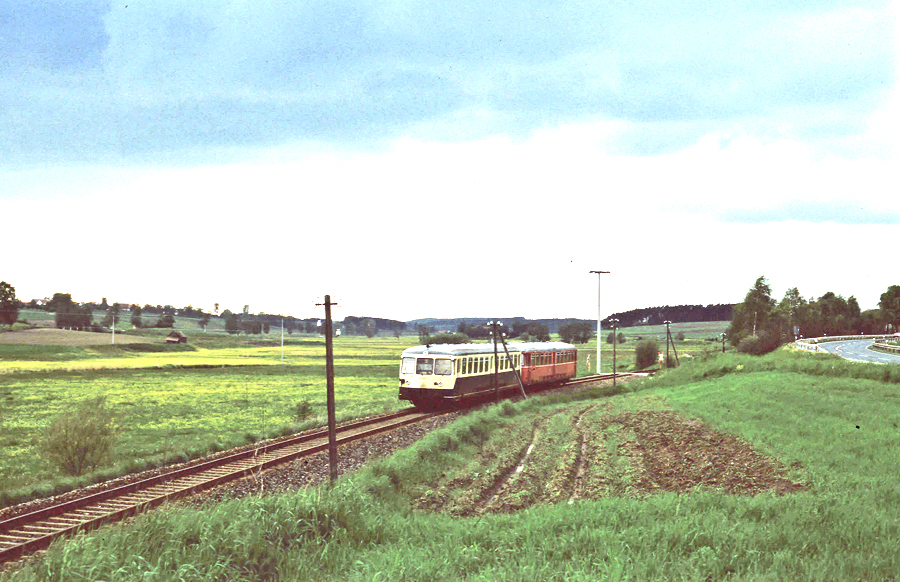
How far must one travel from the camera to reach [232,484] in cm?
1759

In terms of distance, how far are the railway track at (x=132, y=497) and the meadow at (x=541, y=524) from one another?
10.0 ft

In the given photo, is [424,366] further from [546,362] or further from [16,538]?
[16,538]

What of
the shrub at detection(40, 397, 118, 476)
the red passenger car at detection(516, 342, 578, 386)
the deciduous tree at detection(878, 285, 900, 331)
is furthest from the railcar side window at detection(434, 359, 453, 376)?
the deciduous tree at detection(878, 285, 900, 331)

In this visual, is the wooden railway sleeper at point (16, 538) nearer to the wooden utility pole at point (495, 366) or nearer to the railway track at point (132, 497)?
the railway track at point (132, 497)

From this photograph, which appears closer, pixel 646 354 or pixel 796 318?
pixel 646 354

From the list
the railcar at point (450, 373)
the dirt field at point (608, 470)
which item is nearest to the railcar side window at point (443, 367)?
the railcar at point (450, 373)

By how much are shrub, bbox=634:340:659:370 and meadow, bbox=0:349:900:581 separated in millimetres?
63015

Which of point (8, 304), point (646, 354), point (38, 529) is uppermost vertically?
point (8, 304)

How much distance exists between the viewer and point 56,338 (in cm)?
9162

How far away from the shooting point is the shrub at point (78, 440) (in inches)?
875

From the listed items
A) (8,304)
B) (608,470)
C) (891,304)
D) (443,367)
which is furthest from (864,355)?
(8,304)

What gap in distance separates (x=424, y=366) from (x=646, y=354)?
5926cm

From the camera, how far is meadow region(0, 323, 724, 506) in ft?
80.1

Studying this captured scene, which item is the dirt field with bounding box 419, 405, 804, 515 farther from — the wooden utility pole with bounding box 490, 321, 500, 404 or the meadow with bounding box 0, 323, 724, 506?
the meadow with bounding box 0, 323, 724, 506
